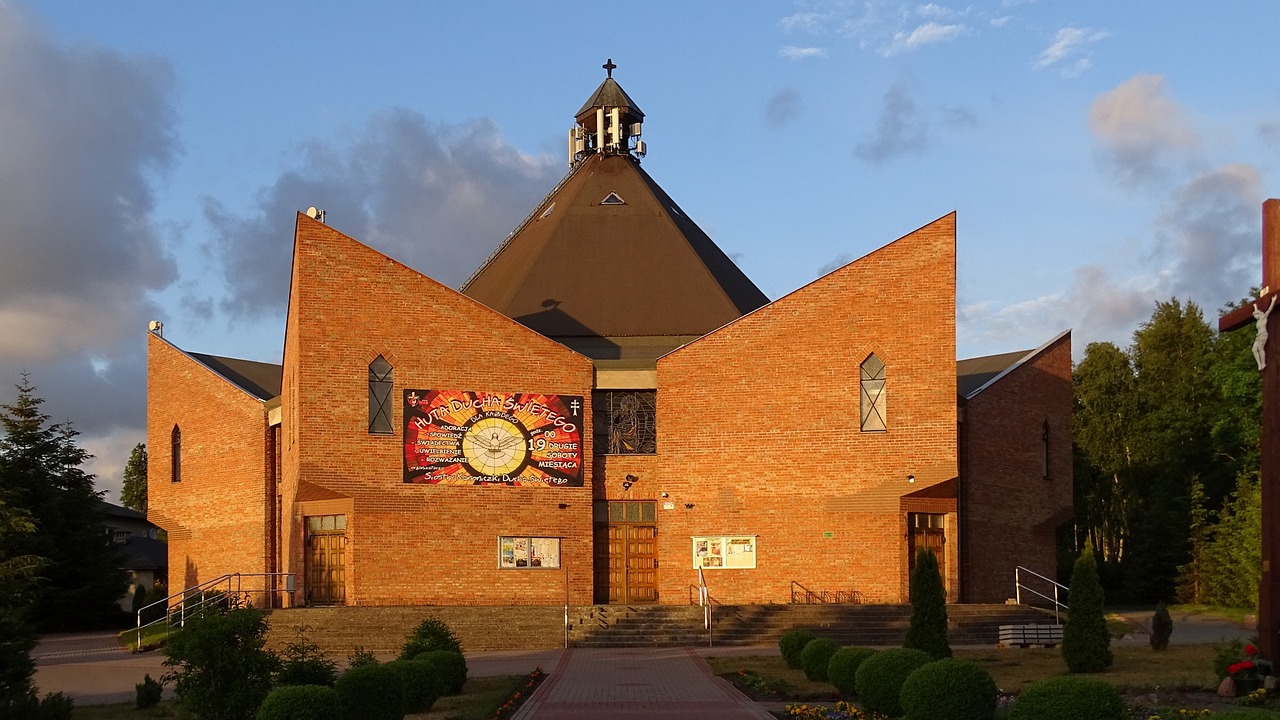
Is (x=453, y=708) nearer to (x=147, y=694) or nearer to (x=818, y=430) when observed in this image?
(x=147, y=694)

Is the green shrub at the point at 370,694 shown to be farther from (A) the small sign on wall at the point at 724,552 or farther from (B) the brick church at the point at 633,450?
(A) the small sign on wall at the point at 724,552

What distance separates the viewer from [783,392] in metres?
29.0

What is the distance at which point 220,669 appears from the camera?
12555 millimetres

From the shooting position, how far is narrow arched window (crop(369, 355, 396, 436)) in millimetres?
28297

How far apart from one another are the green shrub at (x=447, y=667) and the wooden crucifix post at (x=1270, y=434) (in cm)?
889

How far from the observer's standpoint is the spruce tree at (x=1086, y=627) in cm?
1897

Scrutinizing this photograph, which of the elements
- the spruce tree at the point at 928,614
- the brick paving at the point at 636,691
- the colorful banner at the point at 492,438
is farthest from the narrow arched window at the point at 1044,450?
the spruce tree at the point at 928,614

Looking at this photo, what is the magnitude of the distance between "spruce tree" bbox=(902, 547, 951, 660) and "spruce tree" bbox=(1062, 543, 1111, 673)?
1.66 m

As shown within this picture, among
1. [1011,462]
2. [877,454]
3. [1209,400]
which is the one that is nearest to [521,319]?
[877,454]

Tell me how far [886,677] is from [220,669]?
649cm

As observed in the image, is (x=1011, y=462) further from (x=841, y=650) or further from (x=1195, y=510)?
(x=841, y=650)

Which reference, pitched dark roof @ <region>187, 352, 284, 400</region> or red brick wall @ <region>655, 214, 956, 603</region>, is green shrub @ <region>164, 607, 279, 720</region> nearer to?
red brick wall @ <region>655, 214, 956, 603</region>

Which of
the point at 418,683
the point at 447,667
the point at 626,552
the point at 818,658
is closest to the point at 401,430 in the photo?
the point at 626,552

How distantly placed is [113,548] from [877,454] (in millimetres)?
21618
